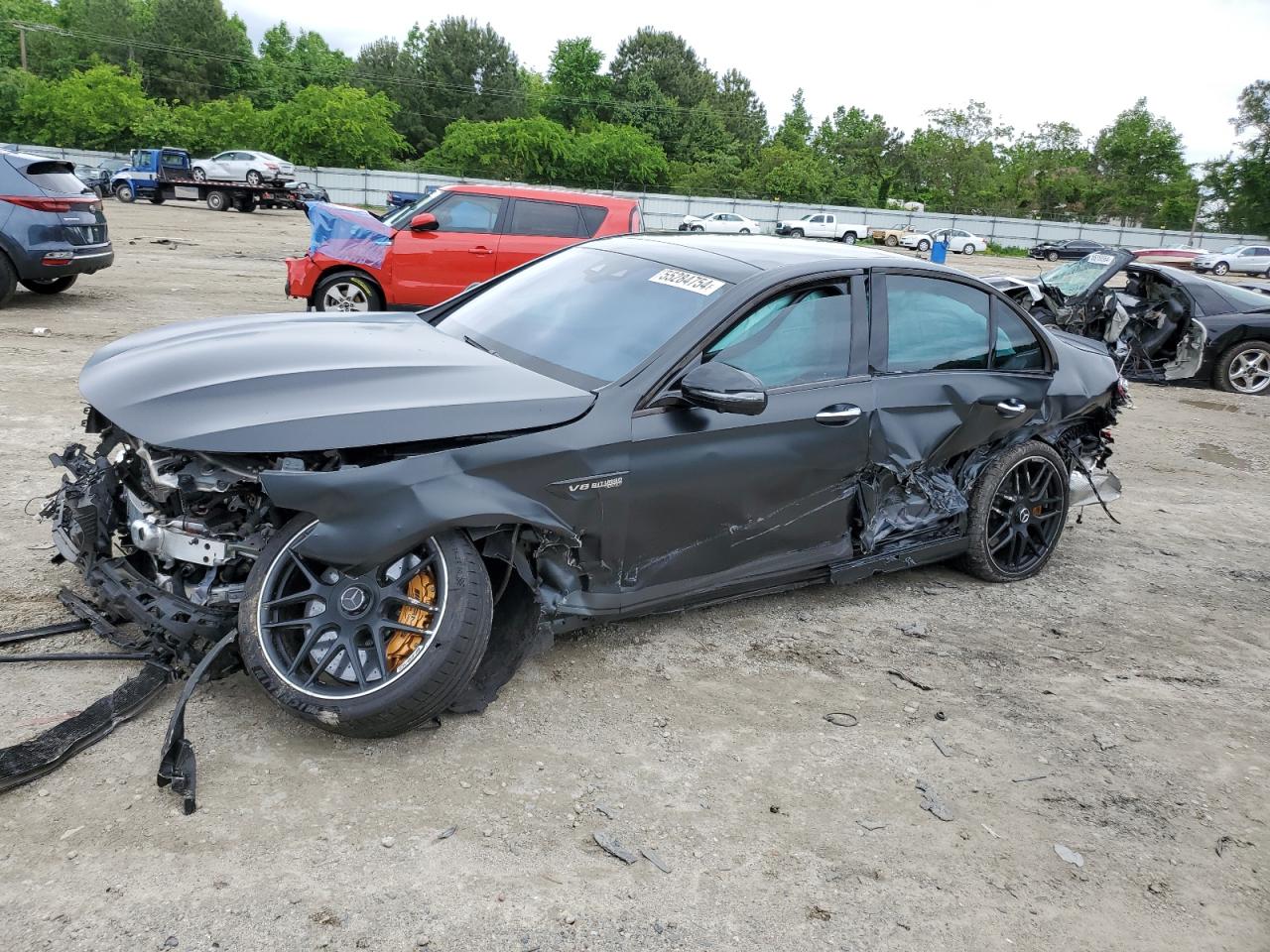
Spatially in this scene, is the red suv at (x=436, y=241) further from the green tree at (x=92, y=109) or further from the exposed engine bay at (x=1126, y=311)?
the green tree at (x=92, y=109)

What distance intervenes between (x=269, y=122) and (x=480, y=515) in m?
60.2

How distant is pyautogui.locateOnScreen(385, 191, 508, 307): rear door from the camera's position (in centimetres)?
1059

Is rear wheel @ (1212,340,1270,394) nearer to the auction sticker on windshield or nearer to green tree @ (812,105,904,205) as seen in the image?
the auction sticker on windshield

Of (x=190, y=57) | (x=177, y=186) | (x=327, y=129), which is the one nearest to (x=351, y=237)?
(x=177, y=186)

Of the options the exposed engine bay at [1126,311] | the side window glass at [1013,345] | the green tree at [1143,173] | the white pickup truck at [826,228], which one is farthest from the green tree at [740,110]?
the side window glass at [1013,345]

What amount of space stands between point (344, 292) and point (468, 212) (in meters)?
1.60

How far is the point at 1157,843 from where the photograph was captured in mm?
3117

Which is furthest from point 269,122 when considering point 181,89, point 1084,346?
point 1084,346

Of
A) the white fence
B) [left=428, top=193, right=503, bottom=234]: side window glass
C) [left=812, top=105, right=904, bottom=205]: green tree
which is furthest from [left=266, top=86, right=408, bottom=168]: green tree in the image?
[left=428, top=193, right=503, bottom=234]: side window glass

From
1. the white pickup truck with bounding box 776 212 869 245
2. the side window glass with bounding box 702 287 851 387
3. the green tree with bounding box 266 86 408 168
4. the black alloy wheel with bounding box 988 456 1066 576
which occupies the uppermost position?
the green tree with bounding box 266 86 408 168

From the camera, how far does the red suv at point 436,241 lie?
10586 mm

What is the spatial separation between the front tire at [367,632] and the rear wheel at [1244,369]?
37.2ft

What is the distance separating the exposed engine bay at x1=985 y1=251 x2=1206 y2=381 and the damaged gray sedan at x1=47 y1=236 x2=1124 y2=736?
268 inches

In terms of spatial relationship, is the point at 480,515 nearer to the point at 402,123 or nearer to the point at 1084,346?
the point at 1084,346
